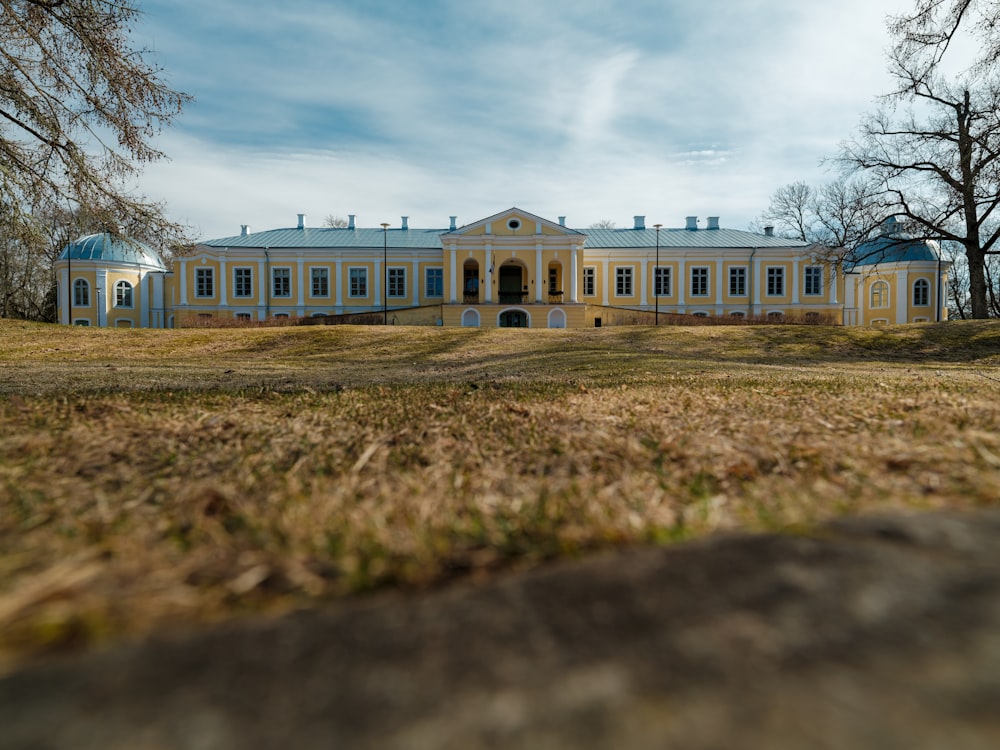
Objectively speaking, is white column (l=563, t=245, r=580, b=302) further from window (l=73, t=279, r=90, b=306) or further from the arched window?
window (l=73, t=279, r=90, b=306)

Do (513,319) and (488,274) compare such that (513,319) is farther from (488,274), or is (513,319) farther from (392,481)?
(392,481)

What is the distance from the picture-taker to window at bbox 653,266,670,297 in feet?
152

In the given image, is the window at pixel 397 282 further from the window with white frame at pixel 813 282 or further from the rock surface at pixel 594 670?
the rock surface at pixel 594 670

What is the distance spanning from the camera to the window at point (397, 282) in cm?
4656

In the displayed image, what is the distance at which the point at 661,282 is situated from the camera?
153 ft

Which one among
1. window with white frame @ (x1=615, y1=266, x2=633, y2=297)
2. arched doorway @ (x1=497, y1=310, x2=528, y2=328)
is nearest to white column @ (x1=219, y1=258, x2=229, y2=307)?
arched doorway @ (x1=497, y1=310, x2=528, y2=328)

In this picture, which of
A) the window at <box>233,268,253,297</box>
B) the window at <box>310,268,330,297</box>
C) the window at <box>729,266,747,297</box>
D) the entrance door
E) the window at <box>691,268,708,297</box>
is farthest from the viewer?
the entrance door

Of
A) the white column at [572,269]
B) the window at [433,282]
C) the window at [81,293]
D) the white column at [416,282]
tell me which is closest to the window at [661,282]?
the white column at [572,269]

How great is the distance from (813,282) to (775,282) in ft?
9.28

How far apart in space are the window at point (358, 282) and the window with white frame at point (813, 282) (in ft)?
115

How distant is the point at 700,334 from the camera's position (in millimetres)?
21172

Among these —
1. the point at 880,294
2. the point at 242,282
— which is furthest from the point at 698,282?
the point at 242,282

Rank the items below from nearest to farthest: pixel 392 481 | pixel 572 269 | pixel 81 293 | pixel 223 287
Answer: pixel 392 481 < pixel 572 269 < pixel 81 293 < pixel 223 287

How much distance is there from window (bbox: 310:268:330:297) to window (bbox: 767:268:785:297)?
35142 millimetres
